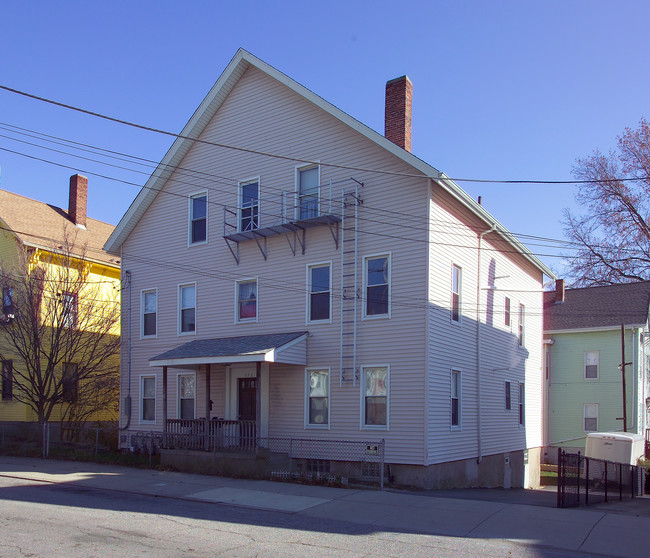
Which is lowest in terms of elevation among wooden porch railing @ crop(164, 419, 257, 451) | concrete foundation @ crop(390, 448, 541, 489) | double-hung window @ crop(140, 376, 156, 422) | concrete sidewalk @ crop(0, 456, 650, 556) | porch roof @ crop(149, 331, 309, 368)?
concrete foundation @ crop(390, 448, 541, 489)

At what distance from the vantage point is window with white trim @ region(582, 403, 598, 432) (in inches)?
1325

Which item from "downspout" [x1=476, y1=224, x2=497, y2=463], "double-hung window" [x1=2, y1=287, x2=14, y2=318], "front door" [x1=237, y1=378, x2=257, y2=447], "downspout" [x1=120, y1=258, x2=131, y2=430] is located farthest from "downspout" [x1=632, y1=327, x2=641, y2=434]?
"double-hung window" [x1=2, y1=287, x2=14, y2=318]

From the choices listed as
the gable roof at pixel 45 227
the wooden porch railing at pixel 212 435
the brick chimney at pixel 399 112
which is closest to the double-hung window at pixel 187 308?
the wooden porch railing at pixel 212 435

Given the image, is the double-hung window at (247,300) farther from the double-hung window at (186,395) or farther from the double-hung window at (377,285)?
the double-hung window at (377,285)

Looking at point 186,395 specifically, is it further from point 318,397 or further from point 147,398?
point 318,397

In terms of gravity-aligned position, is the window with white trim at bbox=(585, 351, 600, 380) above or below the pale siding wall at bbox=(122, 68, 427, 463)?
below

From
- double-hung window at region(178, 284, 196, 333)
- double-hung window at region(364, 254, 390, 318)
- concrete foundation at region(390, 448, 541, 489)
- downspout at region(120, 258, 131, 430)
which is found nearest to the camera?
concrete foundation at region(390, 448, 541, 489)

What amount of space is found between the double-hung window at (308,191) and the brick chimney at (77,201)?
53.9 ft

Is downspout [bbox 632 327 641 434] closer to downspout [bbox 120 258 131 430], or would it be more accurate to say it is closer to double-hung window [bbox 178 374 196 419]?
double-hung window [bbox 178 374 196 419]

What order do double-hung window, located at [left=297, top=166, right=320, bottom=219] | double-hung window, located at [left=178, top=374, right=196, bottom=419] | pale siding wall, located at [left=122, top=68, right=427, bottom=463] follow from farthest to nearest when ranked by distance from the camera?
double-hung window, located at [left=178, top=374, right=196, bottom=419], double-hung window, located at [left=297, top=166, right=320, bottom=219], pale siding wall, located at [left=122, top=68, right=427, bottom=463]

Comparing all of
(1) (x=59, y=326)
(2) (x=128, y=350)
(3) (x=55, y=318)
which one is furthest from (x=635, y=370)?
(3) (x=55, y=318)

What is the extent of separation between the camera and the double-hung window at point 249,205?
68.4 feet

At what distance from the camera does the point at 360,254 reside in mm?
18641

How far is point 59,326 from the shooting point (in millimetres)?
23688
